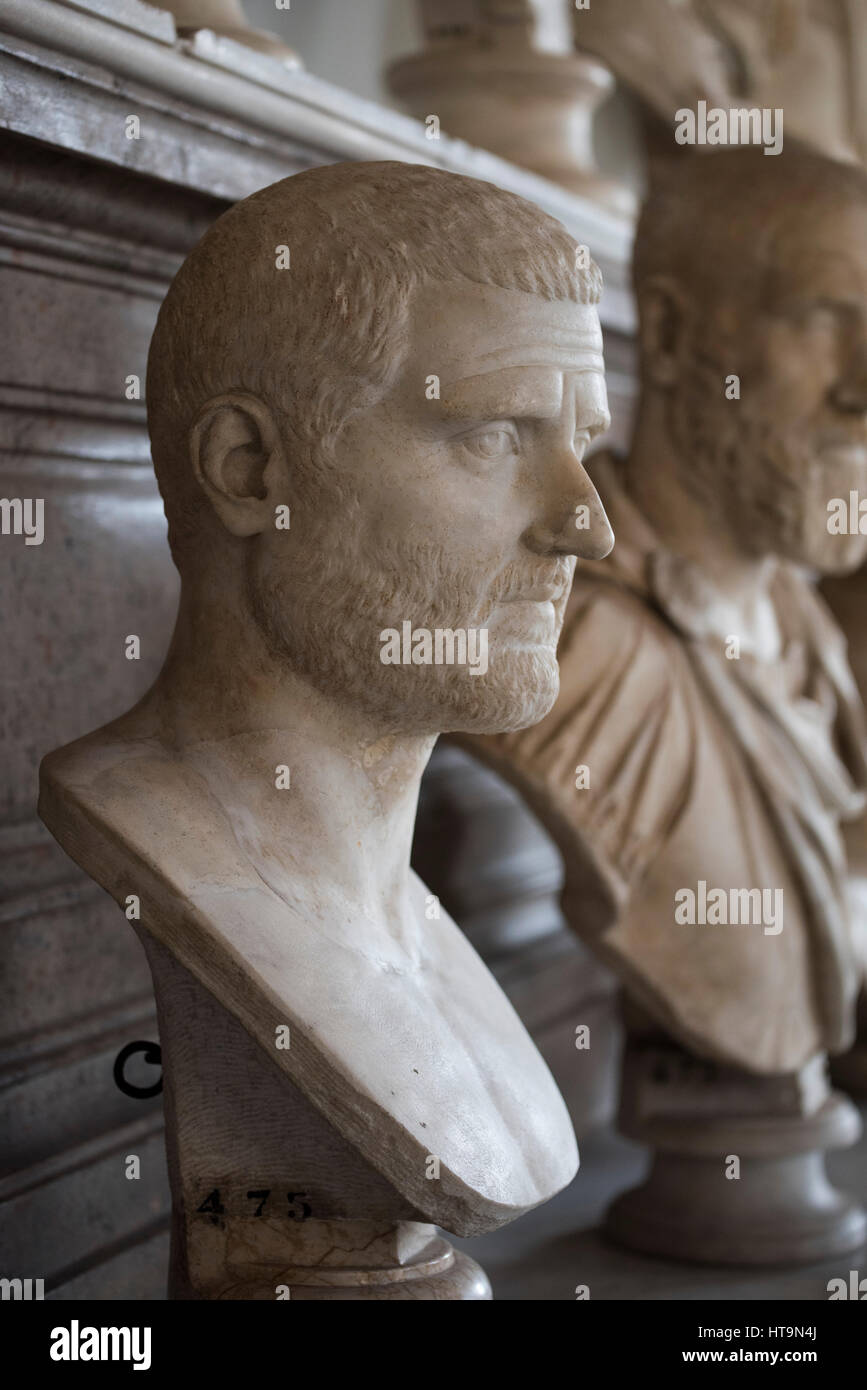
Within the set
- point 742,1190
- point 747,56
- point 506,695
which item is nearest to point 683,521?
point 742,1190

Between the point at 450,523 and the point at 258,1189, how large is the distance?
0.77 meters

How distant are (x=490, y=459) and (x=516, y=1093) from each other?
0.74 metres

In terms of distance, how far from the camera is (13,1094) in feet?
7.84

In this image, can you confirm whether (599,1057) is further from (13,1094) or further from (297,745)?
(297,745)

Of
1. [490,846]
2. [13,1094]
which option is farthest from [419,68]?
[13,1094]

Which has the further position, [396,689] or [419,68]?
[419,68]

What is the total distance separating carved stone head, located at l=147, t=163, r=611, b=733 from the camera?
1968 millimetres

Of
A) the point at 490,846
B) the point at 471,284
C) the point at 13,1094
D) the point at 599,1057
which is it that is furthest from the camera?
the point at 599,1057

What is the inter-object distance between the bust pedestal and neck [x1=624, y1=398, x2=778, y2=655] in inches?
59.5

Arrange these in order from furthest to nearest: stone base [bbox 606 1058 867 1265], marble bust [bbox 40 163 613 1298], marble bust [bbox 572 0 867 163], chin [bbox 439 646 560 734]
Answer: marble bust [bbox 572 0 867 163] < stone base [bbox 606 1058 867 1265] < chin [bbox 439 646 560 734] < marble bust [bbox 40 163 613 1298]

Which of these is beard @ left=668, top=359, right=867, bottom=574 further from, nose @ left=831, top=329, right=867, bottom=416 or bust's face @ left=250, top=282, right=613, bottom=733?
bust's face @ left=250, top=282, right=613, bottom=733
